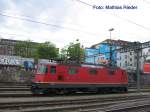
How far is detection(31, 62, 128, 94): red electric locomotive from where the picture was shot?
78.3 ft

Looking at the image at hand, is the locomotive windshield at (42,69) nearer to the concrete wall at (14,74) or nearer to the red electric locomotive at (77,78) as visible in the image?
the red electric locomotive at (77,78)

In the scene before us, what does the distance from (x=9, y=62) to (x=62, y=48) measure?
4096 cm

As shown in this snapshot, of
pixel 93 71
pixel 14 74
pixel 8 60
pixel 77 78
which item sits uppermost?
pixel 8 60

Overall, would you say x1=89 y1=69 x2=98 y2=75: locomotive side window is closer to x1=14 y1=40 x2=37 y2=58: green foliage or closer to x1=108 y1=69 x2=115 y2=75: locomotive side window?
x1=108 y1=69 x2=115 y2=75: locomotive side window

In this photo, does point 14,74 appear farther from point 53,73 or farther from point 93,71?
point 53,73

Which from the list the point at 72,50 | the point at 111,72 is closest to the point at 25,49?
the point at 72,50

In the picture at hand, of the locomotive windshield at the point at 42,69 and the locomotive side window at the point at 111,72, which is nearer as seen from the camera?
the locomotive windshield at the point at 42,69

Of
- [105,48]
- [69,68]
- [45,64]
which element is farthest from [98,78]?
[105,48]

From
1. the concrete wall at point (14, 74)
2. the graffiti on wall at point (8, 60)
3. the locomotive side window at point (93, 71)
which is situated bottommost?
the concrete wall at point (14, 74)

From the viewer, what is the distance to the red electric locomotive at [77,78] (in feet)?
78.3

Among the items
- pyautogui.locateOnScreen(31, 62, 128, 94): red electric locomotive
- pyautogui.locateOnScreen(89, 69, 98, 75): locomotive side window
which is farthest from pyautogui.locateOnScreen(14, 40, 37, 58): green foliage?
pyautogui.locateOnScreen(89, 69, 98, 75): locomotive side window

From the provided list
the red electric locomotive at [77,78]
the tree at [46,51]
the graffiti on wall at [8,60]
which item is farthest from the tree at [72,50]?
the red electric locomotive at [77,78]

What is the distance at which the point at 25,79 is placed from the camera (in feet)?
150

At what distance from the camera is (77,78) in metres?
26.0
